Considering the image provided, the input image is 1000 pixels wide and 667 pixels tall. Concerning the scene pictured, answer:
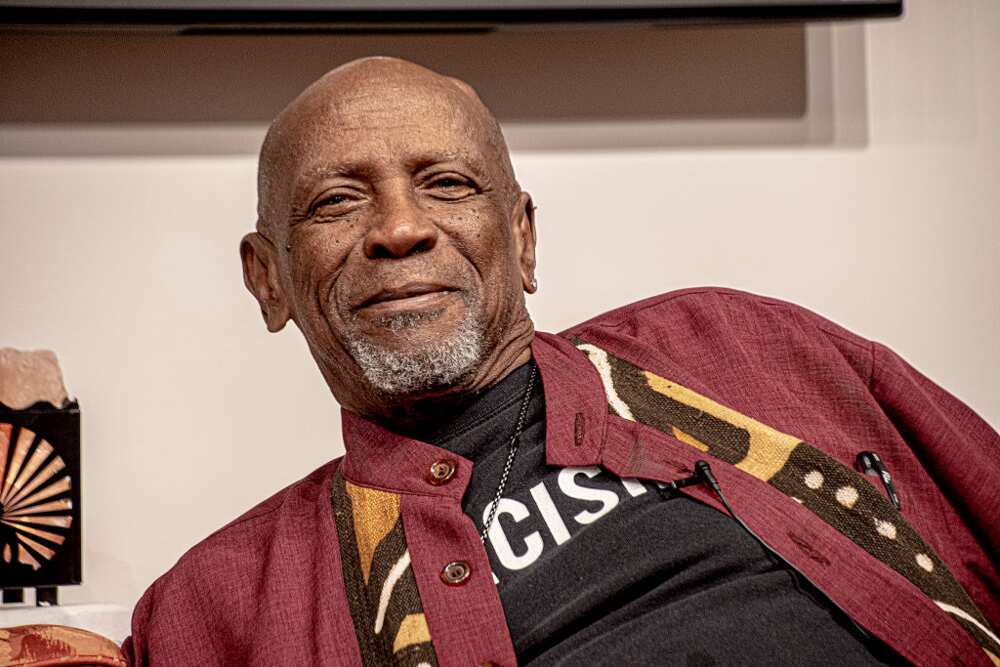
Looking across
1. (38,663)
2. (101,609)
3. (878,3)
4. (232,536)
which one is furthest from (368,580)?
(878,3)

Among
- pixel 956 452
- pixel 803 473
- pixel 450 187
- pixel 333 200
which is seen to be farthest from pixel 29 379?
pixel 956 452

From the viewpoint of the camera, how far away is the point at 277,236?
53.9 inches

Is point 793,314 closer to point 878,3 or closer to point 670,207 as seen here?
point 670,207

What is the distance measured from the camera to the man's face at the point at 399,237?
1.25m

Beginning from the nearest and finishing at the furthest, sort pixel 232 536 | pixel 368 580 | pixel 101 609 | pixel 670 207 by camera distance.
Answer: pixel 368 580, pixel 232 536, pixel 101 609, pixel 670 207

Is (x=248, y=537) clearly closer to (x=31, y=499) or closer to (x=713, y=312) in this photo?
(x=31, y=499)

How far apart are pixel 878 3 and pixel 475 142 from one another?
30.8 inches

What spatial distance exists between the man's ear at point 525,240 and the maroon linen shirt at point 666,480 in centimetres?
7

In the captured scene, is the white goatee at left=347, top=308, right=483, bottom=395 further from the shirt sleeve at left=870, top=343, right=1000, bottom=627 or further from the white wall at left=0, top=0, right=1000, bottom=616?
the white wall at left=0, top=0, right=1000, bottom=616

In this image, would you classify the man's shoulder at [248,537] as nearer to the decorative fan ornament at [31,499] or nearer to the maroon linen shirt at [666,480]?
the maroon linen shirt at [666,480]

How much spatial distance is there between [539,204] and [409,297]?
64 centimetres

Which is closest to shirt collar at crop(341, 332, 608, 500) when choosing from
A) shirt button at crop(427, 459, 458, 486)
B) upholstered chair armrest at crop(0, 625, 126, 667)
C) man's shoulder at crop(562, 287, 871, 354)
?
shirt button at crop(427, 459, 458, 486)

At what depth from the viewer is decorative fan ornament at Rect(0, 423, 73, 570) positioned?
1.48 m

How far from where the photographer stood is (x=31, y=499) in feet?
4.91
